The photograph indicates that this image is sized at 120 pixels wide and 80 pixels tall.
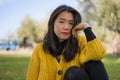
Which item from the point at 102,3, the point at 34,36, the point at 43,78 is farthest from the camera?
the point at 34,36

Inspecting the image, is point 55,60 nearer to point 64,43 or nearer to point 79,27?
point 64,43

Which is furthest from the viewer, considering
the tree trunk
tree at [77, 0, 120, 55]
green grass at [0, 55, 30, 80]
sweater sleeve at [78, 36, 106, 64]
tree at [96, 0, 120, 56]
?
the tree trunk

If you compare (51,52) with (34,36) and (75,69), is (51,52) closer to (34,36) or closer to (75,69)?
(75,69)

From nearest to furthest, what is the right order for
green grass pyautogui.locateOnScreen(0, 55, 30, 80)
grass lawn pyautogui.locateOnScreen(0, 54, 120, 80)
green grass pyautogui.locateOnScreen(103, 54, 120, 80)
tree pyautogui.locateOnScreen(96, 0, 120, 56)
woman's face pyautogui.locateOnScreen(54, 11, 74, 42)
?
woman's face pyautogui.locateOnScreen(54, 11, 74, 42)
green grass pyautogui.locateOnScreen(0, 55, 30, 80)
grass lawn pyautogui.locateOnScreen(0, 54, 120, 80)
green grass pyautogui.locateOnScreen(103, 54, 120, 80)
tree pyautogui.locateOnScreen(96, 0, 120, 56)

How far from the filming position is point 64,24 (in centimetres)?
459

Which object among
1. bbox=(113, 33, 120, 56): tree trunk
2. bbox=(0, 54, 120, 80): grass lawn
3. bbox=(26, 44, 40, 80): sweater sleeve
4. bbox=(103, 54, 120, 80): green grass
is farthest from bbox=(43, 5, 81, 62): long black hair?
bbox=(113, 33, 120, 56): tree trunk

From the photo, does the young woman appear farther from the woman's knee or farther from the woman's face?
the woman's knee

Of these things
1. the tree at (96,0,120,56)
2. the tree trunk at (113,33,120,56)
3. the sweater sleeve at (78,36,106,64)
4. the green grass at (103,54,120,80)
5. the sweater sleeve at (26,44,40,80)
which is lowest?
the tree trunk at (113,33,120,56)

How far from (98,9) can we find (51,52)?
22339 millimetres

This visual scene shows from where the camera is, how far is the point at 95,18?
2741cm

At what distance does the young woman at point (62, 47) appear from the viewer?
4473mm

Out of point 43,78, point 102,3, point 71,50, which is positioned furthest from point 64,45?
point 102,3

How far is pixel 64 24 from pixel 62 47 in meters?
0.31

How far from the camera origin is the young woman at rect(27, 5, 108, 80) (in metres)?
4.47
